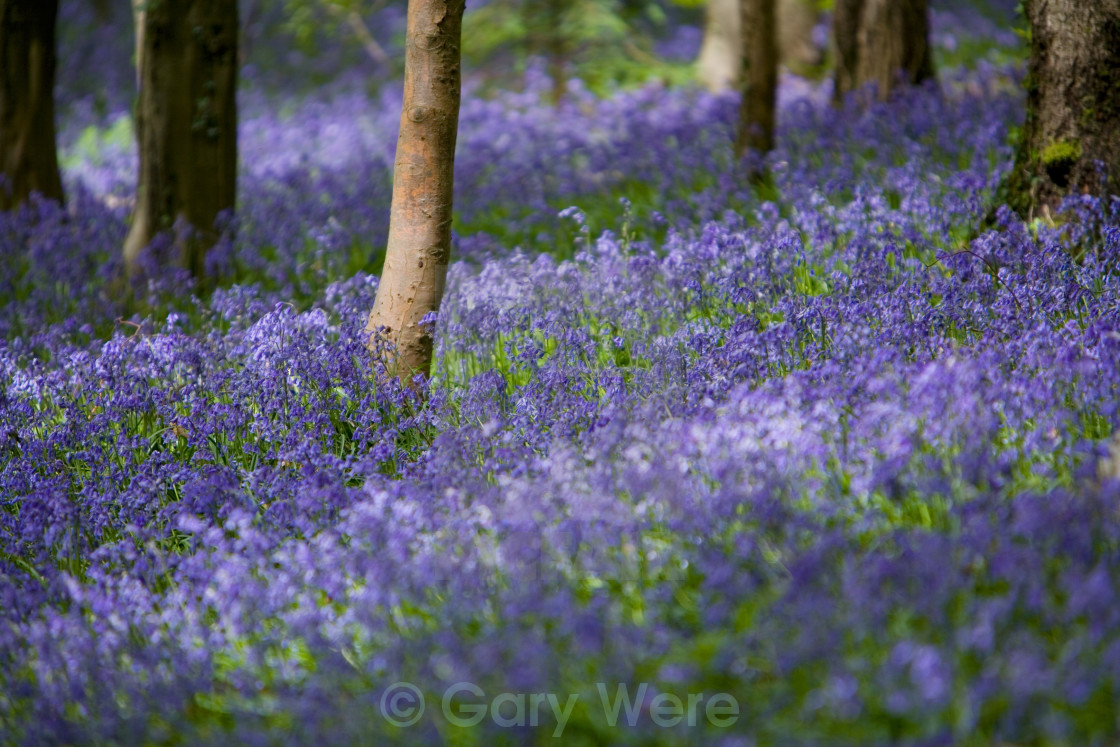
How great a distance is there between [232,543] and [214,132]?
3.82 meters

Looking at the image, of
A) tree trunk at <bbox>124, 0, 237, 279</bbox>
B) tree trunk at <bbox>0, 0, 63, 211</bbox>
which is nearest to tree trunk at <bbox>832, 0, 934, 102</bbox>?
tree trunk at <bbox>124, 0, 237, 279</bbox>

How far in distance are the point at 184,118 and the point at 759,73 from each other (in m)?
3.90

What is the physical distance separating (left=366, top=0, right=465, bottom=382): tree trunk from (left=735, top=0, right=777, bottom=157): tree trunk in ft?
10.8

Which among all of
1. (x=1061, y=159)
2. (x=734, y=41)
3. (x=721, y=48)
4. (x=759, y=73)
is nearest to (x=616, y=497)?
(x=1061, y=159)

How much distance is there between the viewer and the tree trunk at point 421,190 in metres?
3.88

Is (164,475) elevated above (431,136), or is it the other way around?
(431,136)

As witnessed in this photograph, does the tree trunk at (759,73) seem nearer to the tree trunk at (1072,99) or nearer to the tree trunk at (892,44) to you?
the tree trunk at (892,44)

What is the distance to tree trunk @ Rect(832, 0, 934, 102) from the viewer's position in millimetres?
7603

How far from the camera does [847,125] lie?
23.5 feet

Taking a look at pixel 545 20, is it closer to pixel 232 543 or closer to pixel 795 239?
pixel 795 239

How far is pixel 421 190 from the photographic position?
4.00 m

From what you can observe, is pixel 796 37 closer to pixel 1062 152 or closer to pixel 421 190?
pixel 1062 152

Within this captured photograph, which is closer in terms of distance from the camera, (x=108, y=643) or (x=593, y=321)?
(x=108, y=643)

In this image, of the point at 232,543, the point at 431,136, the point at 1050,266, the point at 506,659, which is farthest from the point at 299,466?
the point at 1050,266
